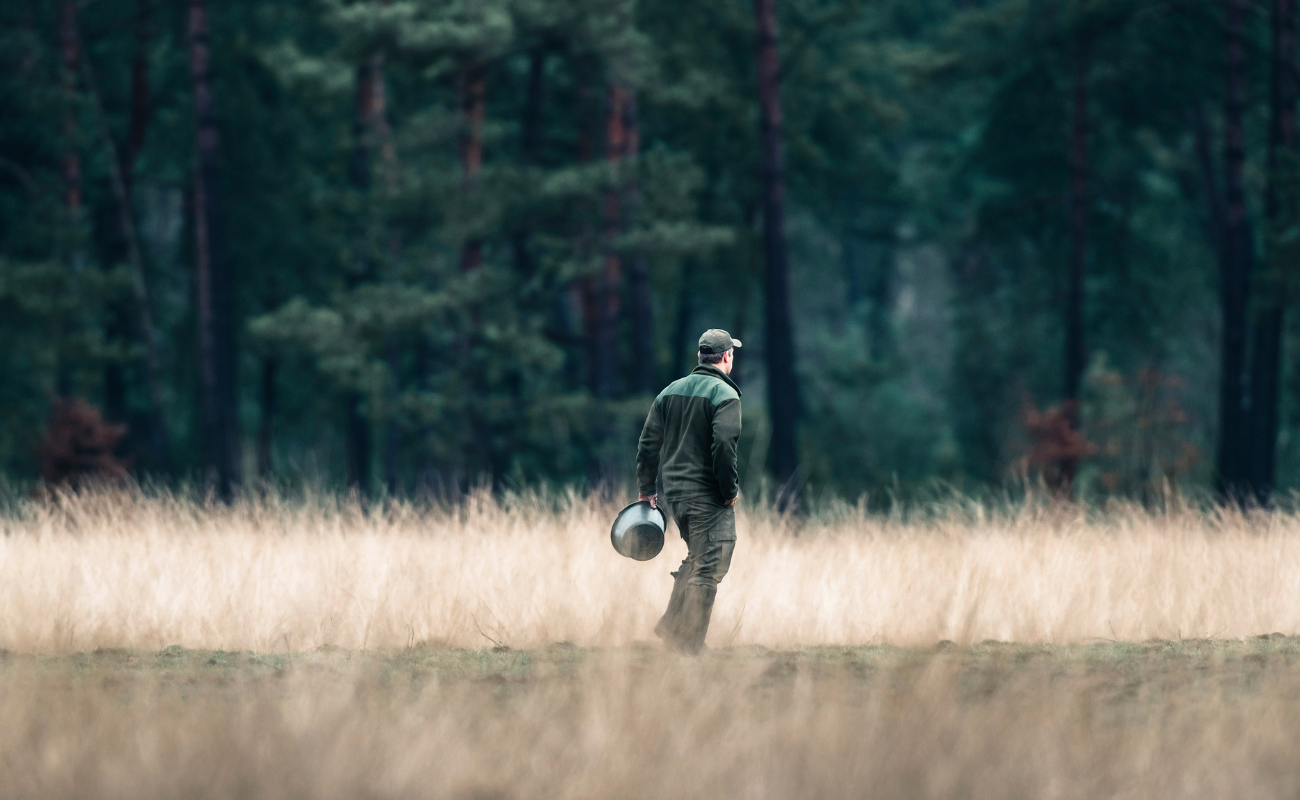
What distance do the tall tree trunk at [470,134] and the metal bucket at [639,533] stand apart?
17.5 m

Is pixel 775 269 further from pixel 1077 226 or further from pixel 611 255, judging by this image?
pixel 1077 226

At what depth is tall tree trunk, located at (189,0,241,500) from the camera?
25.0 meters

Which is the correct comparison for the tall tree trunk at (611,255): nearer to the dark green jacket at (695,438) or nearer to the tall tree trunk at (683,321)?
the tall tree trunk at (683,321)

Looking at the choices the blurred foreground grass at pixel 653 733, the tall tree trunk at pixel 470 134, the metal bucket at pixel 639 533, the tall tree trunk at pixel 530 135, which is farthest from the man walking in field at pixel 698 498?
the tall tree trunk at pixel 530 135

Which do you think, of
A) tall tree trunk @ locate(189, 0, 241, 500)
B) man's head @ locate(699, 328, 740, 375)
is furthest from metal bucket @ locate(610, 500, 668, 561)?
tall tree trunk @ locate(189, 0, 241, 500)

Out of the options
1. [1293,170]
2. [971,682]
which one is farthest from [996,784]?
[1293,170]

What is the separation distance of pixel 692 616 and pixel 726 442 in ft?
3.31

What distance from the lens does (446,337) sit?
83.1 ft

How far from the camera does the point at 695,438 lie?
26.4 ft

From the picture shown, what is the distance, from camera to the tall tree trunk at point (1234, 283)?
23.9 meters

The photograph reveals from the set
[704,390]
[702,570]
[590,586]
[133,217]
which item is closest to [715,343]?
[704,390]

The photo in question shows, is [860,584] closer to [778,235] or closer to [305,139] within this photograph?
[778,235]

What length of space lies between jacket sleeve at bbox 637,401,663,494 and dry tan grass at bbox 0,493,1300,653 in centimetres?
89

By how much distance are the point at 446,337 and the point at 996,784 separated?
2091cm
